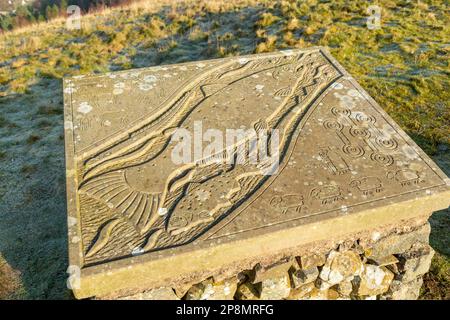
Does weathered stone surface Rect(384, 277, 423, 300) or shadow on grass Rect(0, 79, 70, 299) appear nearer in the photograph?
weathered stone surface Rect(384, 277, 423, 300)

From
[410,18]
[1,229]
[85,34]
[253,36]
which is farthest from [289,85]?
[85,34]

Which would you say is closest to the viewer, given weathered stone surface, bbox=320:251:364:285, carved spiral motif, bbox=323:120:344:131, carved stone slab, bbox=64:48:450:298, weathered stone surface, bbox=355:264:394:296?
carved stone slab, bbox=64:48:450:298

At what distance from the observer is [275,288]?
3754 mm

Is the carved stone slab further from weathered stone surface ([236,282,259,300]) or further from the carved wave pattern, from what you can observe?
weathered stone surface ([236,282,259,300])

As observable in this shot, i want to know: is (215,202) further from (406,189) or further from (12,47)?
(12,47)

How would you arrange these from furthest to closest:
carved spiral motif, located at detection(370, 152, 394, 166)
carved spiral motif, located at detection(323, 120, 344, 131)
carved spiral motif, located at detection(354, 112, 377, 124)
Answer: carved spiral motif, located at detection(354, 112, 377, 124) < carved spiral motif, located at detection(323, 120, 344, 131) < carved spiral motif, located at detection(370, 152, 394, 166)

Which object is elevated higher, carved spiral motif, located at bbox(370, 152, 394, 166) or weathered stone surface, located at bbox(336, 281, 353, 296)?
carved spiral motif, located at bbox(370, 152, 394, 166)

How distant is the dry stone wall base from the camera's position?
363 centimetres

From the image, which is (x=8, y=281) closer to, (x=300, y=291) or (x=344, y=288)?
(x=300, y=291)

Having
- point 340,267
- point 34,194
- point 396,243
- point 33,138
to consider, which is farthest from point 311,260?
point 33,138

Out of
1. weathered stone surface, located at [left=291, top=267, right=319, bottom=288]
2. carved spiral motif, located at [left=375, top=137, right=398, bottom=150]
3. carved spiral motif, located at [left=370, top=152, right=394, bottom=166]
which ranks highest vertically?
carved spiral motif, located at [left=375, top=137, right=398, bottom=150]

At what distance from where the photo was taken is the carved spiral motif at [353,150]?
4.04 meters

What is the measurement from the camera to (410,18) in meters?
9.37

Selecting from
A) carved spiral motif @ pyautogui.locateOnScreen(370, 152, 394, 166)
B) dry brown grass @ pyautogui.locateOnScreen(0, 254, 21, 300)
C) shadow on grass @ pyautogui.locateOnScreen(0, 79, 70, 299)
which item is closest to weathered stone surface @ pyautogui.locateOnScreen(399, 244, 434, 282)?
carved spiral motif @ pyautogui.locateOnScreen(370, 152, 394, 166)
